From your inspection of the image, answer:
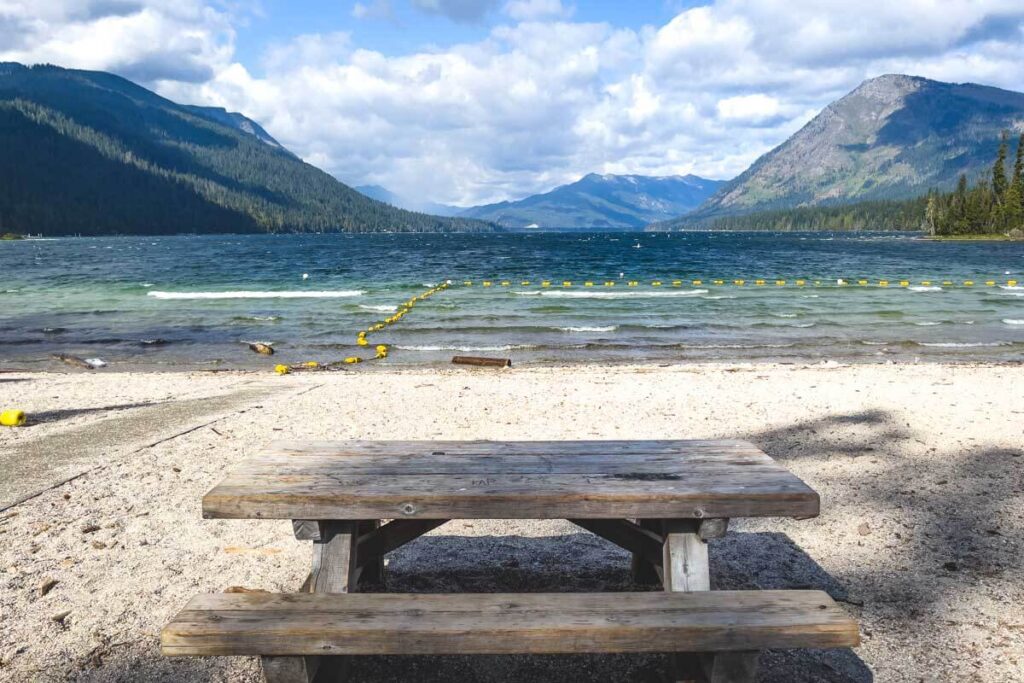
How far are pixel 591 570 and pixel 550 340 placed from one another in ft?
47.1

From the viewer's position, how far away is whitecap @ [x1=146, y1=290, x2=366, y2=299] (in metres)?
30.5

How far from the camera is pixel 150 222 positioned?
187500 mm

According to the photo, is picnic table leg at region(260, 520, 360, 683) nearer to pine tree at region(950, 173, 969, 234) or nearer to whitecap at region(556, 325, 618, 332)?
whitecap at region(556, 325, 618, 332)

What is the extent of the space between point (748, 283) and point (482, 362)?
2643 centimetres

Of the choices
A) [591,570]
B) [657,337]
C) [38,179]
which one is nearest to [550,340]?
[657,337]

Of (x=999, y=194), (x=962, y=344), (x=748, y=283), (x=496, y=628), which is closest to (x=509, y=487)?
(x=496, y=628)

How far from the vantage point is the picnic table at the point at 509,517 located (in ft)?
8.60

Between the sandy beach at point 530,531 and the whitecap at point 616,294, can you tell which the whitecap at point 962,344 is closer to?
the sandy beach at point 530,531

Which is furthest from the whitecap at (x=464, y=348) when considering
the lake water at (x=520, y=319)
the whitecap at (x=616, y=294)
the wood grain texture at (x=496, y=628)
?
the wood grain texture at (x=496, y=628)

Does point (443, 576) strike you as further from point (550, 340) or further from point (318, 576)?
point (550, 340)

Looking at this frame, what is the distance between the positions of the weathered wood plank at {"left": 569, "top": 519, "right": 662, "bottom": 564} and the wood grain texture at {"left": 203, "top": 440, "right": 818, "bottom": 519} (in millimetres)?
567

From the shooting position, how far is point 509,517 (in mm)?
2969

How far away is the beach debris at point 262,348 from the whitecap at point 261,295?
12504 millimetres

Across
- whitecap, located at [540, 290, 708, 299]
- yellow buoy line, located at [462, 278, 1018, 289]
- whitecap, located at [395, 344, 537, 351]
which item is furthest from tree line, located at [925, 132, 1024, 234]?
whitecap, located at [395, 344, 537, 351]
